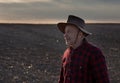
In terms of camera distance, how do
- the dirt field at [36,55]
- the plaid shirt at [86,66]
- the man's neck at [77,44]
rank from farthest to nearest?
the dirt field at [36,55], the man's neck at [77,44], the plaid shirt at [86,66]

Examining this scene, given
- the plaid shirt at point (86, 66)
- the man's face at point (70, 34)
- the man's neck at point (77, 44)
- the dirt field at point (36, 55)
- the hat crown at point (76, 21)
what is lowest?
the dirt field at point (36, 55)

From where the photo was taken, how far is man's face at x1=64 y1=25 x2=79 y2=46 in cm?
584

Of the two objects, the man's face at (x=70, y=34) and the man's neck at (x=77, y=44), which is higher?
the man's face at (x=70, y=34)

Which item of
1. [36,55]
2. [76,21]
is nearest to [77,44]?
[76,21]

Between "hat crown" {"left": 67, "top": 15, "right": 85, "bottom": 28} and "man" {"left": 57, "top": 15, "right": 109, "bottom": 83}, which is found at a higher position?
"hat crown" {"left": 67, "top": 15, "right": 85, "bottom": 28}

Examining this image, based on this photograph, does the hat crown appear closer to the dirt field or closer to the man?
the man

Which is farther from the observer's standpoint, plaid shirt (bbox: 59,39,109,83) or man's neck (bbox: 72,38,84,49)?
man's neck (bbox: 72,38,84,49)

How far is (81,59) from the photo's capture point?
19.3 ft

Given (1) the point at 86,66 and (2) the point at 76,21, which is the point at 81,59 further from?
(2) the point at 76,21

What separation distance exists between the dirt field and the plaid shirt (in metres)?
8.49

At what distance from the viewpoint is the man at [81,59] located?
579 centimetres

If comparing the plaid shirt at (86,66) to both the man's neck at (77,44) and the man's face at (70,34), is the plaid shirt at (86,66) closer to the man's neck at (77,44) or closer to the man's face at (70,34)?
the man's neck at (77,44)

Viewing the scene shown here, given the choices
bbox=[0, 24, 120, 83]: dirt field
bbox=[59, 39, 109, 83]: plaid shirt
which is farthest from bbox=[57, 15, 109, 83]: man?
bbox=[0, 24, 120, 83]: dirt field

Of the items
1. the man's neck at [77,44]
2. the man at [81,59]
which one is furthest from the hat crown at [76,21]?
the man's neck at [77,44]
